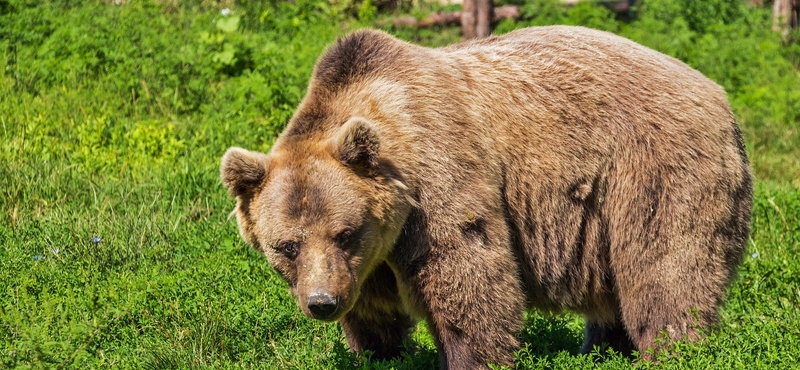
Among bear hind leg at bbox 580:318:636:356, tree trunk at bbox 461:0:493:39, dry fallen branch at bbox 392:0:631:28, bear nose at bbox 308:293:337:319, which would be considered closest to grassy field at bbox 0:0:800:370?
bear hind leg at bbox 580:318:636:356

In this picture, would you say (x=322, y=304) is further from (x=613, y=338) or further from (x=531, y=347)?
(x=613, y=338)

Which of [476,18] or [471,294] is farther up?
[471,294]

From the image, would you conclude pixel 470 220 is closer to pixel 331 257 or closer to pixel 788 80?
pixel 331 257

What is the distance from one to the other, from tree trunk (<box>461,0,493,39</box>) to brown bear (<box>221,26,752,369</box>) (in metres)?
8.26

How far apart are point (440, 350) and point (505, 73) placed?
1663 mm

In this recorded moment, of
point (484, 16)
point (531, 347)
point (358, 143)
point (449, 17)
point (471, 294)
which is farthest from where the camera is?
point (449, 17)

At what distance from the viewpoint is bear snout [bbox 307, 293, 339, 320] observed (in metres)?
4.08

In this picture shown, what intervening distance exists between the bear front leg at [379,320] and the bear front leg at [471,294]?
0.93ft

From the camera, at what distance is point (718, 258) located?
196 inches

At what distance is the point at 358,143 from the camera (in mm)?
4227

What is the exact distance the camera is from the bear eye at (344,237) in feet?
13.9

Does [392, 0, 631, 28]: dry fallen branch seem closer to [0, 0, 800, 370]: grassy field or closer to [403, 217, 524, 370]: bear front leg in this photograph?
[0, 0, 800, 370]: grassy field

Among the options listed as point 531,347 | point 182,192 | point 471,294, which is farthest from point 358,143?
point 182,192

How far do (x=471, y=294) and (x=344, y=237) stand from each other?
0.75 meters
